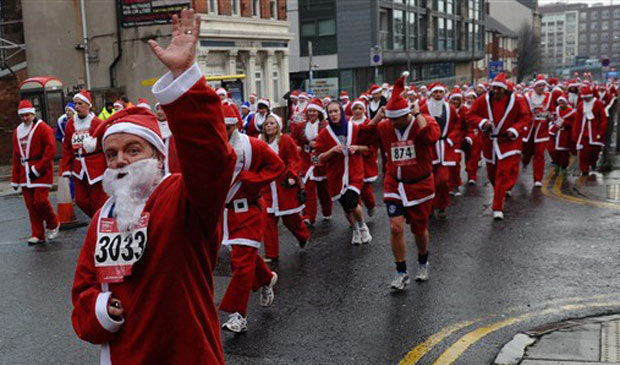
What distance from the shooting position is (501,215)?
10.4 m

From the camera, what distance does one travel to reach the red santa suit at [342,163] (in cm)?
938

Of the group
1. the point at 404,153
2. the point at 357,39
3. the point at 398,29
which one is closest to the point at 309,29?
the point at 357,39

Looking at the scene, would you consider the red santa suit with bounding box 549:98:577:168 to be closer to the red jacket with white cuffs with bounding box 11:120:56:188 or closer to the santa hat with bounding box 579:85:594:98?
the santa hat with bounding box 579:85:594:98

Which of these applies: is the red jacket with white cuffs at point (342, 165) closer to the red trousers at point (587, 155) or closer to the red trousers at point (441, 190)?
the red trousers at point (441, 190)

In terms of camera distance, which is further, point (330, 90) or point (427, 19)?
point (427, 19)

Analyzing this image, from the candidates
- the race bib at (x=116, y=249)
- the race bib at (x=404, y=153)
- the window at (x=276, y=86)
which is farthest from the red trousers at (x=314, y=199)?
the window at (x=276, y=86)

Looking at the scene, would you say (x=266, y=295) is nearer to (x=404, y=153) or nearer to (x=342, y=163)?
(x=404, y=153)

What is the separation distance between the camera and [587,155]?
48.0 ft

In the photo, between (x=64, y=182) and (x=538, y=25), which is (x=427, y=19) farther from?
(x=538, y=25)

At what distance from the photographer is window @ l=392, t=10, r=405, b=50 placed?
4866cm

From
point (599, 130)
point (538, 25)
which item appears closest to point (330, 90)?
point (599, 130)

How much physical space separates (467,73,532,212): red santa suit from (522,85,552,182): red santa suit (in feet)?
7.59

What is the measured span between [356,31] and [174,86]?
44.4 meters

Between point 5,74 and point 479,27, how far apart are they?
5552 cm
